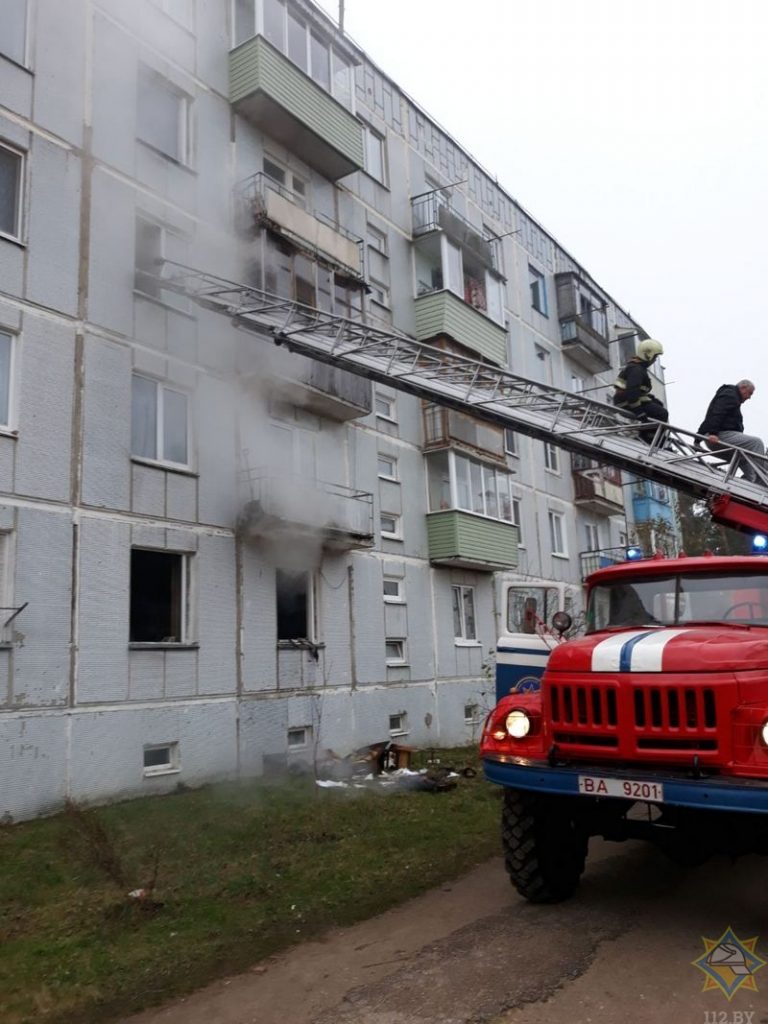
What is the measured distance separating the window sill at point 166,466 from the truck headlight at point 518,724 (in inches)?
311

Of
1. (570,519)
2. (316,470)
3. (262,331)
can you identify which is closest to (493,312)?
(570,519)

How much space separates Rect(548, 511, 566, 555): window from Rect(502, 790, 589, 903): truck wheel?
18.4 m

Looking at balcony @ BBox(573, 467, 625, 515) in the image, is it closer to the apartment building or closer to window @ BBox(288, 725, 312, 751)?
the apartment building

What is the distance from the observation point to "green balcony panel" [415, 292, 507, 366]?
1873 centimetres

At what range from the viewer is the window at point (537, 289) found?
26172mm

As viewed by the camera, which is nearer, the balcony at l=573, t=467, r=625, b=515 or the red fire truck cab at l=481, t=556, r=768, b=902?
the red fire truck cab at l=481, t=556, r=768, b=902

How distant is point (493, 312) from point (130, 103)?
11.2 meters

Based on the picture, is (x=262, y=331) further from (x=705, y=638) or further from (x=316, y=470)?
(x=705, y=638)

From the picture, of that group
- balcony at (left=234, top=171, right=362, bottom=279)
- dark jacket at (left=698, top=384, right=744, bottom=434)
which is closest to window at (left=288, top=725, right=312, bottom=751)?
dark jacket at (left=698, top=384, right=744, bottom=434)

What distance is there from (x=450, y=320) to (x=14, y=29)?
33.8ft

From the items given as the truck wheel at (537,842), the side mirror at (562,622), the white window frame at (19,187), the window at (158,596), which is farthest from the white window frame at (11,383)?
the truck wheel at (537,842)

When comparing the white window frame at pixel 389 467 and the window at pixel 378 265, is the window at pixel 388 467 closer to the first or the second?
the white window frame at pixel 389 467

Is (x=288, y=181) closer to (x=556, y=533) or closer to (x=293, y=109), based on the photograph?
(x=293, y=109)

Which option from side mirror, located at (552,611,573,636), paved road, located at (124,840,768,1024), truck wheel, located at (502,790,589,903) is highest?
side mirror, located at (552,611,573,636)
